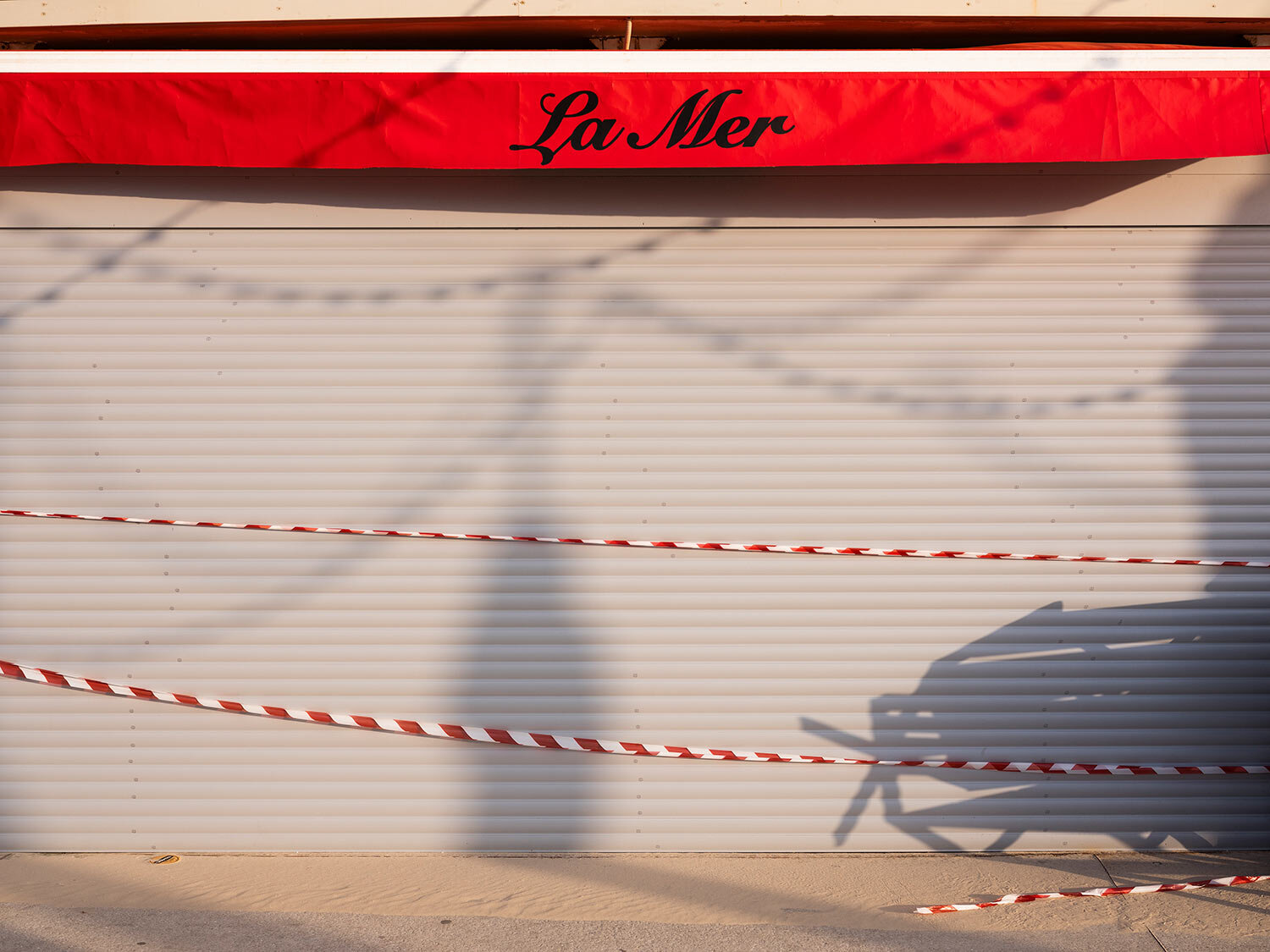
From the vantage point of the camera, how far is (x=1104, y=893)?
4.48 metres

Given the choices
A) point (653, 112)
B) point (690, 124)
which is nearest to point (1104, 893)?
point (690, 124)

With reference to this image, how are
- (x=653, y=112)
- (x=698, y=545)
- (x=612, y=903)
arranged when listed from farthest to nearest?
(x=698, y=545)
(x=653, y=112)
(x=612, y=903)

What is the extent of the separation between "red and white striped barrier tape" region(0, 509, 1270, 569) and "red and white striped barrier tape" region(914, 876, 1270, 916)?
5.00 feet

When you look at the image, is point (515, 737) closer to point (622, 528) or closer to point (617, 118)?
point (622, 528)

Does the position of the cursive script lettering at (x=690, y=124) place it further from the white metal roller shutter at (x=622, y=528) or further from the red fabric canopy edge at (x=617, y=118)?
the white metal roller shutter at (x=622, y=528)

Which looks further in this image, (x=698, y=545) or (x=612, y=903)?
(x=698, y=545)

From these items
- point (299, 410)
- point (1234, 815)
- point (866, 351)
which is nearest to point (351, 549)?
point (299, 410)

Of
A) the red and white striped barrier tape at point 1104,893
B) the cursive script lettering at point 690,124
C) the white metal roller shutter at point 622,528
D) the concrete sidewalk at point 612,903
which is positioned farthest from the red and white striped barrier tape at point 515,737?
the cursive script lettering at point 690,124

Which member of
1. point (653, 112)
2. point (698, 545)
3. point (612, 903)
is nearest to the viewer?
point (612, 903)

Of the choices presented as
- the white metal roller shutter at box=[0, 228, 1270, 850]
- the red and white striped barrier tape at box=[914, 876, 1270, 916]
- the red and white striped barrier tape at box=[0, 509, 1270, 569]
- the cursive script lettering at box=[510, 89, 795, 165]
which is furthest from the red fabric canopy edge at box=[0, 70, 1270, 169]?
the red and white striped barrier tape at box=[914, 876, 1270, 916]

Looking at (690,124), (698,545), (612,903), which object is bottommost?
(612,903)

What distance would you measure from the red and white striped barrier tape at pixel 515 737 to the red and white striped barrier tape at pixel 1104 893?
0.62m

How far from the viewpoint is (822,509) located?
5090 millimetres

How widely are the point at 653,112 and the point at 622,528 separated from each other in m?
2.05
